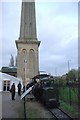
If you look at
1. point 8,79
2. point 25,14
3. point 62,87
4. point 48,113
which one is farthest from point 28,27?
point 48,113

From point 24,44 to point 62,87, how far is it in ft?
180

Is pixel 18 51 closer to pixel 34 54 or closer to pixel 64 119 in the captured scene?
pixel 34 54

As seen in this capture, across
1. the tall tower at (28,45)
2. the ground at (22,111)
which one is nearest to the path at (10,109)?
the ground at (22,111)

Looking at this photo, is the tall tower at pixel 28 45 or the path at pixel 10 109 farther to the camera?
the tall tower at pixel 28 45

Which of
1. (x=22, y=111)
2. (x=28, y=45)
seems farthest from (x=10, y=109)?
(x=28, y=45)

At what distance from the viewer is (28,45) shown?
78688 millimetres

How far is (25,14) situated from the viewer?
267 ft

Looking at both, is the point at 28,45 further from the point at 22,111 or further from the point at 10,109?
the point at 22,111

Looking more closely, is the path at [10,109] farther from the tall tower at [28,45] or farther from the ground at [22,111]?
the tall tower at [28,45]

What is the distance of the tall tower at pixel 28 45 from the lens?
246ft

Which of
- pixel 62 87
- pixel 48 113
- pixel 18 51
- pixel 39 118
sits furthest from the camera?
pixel 18 51

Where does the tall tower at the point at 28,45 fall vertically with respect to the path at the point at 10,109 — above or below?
above

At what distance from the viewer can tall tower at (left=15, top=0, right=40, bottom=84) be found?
7512cm

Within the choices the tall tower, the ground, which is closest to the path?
the ground
